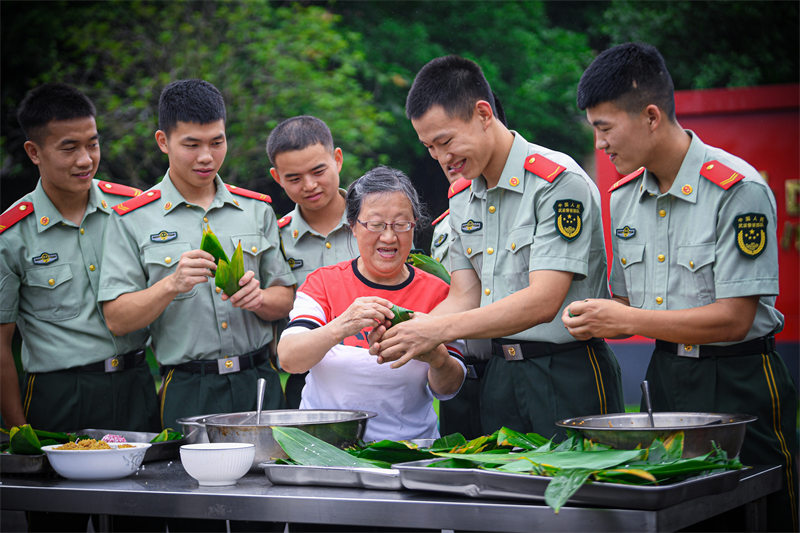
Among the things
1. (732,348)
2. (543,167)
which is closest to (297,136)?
(543,167)

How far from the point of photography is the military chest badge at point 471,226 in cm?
306

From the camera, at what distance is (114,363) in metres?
3.41

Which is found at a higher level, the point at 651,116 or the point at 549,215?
the point at 651,116

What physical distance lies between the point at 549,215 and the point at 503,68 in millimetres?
11847

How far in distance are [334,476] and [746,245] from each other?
1.43m

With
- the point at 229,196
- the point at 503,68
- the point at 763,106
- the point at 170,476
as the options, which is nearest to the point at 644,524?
the point at 170,476

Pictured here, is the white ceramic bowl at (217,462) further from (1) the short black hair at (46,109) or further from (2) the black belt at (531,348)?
(1) the short black hair at (46,109)

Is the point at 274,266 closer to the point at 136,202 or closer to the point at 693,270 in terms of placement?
the point at 136,202

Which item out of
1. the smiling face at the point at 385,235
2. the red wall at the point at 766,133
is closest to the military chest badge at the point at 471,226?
the smiling face at the point at 385,235

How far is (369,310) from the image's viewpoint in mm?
2576

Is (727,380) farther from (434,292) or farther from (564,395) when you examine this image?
(434,292)

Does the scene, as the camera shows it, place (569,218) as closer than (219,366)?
Yes

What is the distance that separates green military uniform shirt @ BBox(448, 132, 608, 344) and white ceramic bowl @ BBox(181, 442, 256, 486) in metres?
1.10

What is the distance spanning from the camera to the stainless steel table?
1764mm
